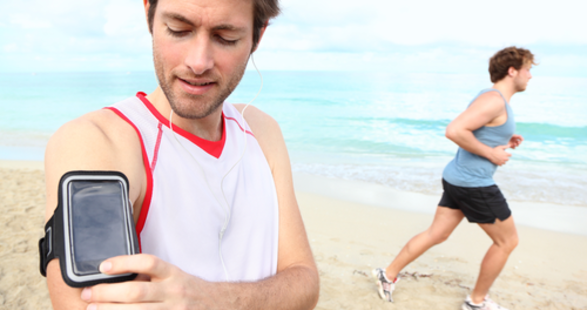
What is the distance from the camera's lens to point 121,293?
797 millimetres

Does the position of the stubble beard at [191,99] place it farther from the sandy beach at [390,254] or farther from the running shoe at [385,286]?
the running shoe at [385,286]

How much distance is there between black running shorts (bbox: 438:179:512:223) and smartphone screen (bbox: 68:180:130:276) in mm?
3206

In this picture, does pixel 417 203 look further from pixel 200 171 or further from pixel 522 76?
pixel 200 171

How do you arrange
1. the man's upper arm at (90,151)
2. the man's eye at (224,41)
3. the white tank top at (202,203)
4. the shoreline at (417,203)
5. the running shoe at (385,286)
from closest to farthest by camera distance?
the man's upper arm at (90,151)
the white tank top at (202,203)
the man's eye at (224,41)
the running shoe at (385,286)
the shoreline at (417,203)

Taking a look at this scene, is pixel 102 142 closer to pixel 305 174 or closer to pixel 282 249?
pixel 282 249

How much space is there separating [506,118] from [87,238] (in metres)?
3.59

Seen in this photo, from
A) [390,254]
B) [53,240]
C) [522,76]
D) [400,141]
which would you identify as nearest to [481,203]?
[522,76]

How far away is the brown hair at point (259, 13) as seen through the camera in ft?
4.37

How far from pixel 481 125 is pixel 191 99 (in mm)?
2942

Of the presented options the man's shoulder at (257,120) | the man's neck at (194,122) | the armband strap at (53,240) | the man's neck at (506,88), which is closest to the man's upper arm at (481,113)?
the man's neck at (506,88)

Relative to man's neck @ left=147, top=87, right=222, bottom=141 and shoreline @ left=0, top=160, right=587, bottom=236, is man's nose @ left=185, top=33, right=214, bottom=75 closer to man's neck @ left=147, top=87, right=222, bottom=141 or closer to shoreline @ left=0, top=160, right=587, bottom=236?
man's neck @ left=147, top=87, right=222, bottom=141

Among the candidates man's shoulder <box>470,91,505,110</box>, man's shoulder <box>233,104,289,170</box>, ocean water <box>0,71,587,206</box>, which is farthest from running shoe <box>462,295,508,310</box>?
ocean water <box>0,71,587,206</box>

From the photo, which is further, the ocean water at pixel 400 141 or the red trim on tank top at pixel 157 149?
the ocean water at pixel 400 141

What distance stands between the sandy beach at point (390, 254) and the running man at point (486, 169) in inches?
31.6
